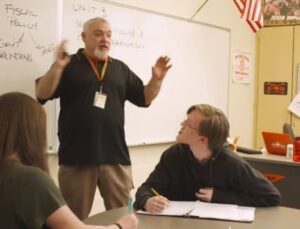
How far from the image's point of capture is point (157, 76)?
3062 mm

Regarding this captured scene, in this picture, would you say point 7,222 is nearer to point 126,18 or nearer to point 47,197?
point 47,197

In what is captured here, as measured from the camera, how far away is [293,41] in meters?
5.61

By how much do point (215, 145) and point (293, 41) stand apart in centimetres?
388

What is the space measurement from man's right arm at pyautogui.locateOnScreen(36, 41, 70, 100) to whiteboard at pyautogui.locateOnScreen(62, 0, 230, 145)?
731 mm

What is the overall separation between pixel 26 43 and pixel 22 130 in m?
1.81

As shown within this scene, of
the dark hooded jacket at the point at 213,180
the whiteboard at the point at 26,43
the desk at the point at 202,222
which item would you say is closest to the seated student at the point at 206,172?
the dark hooded jacket at the point at 213,180

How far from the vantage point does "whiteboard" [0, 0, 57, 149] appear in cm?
295

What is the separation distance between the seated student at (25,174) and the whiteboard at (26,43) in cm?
163

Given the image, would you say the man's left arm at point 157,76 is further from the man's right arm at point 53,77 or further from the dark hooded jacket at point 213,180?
the dark hooded jacket at point 213,180

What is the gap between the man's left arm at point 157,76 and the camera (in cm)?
302

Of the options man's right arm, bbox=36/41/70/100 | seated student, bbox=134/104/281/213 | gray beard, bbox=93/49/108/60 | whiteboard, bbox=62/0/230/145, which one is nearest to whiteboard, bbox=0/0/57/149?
whiteboard, bbox=62/0/230/145

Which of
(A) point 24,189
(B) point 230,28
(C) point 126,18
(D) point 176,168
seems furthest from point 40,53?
(B) point 230,28

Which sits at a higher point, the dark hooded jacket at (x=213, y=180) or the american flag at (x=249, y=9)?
the american flag at (x=249, y=9)

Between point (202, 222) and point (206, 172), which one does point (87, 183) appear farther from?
point (202, 222)
